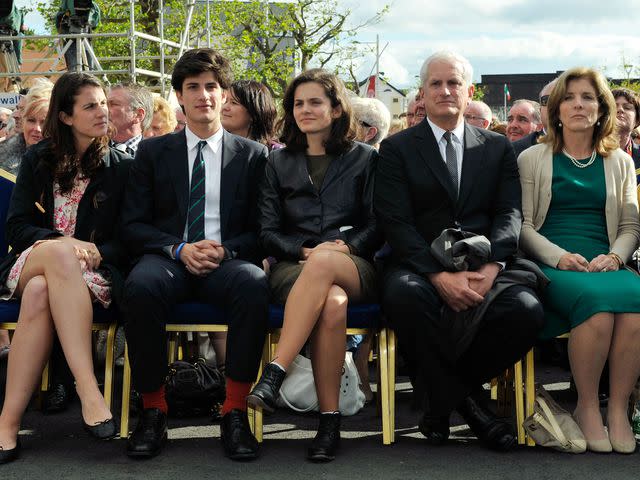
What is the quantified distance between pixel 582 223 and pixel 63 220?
111 inches

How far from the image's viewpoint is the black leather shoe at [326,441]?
14.3 ft

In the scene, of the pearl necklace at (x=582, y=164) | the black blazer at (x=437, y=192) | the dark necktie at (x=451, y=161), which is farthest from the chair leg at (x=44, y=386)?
the pearl necklace at (x=582, y=164)

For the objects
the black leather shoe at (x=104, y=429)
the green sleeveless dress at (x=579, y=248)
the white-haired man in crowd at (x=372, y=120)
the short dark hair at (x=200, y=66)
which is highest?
the short dark hair at (x=200, y=66)

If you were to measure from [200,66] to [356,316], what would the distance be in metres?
1.62

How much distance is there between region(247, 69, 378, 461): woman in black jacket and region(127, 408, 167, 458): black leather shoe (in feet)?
2.10

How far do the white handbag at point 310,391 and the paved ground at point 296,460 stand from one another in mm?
268

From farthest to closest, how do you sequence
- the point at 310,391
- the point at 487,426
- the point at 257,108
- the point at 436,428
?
the point at 257,108 < the point at 310,391 < the point at 436,428 < the point at 487,426

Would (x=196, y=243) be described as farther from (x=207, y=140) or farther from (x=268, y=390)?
(x=268, y=390)

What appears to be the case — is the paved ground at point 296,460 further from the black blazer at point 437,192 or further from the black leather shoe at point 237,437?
the black blazer at point 437,192

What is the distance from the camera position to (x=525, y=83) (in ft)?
205

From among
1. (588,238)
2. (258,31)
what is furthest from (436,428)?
(258,31)

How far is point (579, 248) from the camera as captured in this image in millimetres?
4953

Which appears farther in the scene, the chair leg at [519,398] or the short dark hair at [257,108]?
the short dark hair at [257,108]

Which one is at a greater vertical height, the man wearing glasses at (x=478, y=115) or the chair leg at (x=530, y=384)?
the man wearing glasses at (x=478, y=115)
